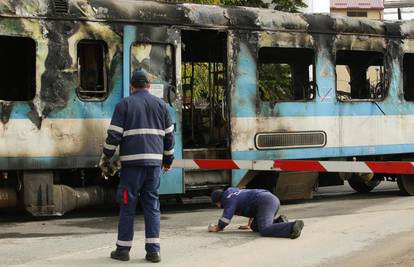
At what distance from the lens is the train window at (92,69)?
8.95 meters

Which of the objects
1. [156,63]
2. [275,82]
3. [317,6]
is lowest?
[275,82]

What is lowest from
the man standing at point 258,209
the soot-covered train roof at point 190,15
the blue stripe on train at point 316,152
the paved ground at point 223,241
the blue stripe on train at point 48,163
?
the paved ground at point 223,241

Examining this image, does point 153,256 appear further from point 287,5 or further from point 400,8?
point 400,8

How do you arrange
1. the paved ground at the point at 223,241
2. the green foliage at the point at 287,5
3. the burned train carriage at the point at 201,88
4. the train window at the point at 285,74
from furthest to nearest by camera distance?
the green foliage at the point at 287,5, the train window at the point at 285,74, the burned train carriage at the point at 201,88, the paved ground at the point at 223,241

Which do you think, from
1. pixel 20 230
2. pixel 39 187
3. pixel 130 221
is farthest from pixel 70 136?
pixel 130 221

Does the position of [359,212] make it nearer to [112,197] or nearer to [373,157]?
[373,157]

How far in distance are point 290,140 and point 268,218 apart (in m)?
2.80

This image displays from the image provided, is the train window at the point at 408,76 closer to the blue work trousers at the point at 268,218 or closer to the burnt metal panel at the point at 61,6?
the blue work trousers at the point at 268,218

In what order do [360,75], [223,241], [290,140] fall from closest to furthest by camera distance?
1. [223,241]
2. [290,140]
3. [360,75]

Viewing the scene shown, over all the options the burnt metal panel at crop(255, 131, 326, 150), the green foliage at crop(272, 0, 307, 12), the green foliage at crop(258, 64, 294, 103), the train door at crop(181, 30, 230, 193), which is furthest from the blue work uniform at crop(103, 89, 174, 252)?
the green foliage at crop(272, 0, 307, 12)

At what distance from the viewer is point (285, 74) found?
37.4 ft

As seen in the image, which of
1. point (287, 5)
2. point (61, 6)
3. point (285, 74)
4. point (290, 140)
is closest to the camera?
point (61, 6)

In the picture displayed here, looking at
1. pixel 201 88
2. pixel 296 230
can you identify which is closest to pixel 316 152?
pixel 201 88

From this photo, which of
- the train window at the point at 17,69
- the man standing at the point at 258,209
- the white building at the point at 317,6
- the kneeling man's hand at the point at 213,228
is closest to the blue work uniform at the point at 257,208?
the man standing at the point at 258,209
